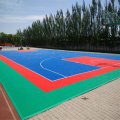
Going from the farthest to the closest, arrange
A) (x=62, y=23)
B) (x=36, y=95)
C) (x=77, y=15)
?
1. (x=62, y=23)
2. (x=77, y=15)
3. (x=36, y=95)

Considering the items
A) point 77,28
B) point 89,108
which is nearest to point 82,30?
point 77,28

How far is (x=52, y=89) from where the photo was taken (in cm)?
570

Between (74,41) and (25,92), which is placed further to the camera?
(74,41)

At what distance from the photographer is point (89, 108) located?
399 cm

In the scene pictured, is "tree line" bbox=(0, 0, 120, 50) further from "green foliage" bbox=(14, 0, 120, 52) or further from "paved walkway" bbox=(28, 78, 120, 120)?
"paved walkway" bbox=(28, 78, 120, 120)

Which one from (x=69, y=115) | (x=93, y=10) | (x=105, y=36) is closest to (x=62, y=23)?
(x=93, y=10)

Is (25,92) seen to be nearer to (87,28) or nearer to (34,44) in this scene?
(87,28)

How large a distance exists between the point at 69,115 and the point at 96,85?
9.95 feet

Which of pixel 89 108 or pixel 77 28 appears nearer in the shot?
pixel 89 108

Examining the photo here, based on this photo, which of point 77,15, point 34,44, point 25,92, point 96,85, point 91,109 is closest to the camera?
point 91,109

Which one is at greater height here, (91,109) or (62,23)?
(62,23)

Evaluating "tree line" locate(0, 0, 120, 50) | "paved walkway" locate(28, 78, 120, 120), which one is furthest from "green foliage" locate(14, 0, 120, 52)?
"paved walkway" locate(28, 78, 120, 120)

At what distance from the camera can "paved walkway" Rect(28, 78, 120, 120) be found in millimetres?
3514

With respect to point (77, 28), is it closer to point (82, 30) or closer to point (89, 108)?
point (82, 30)
